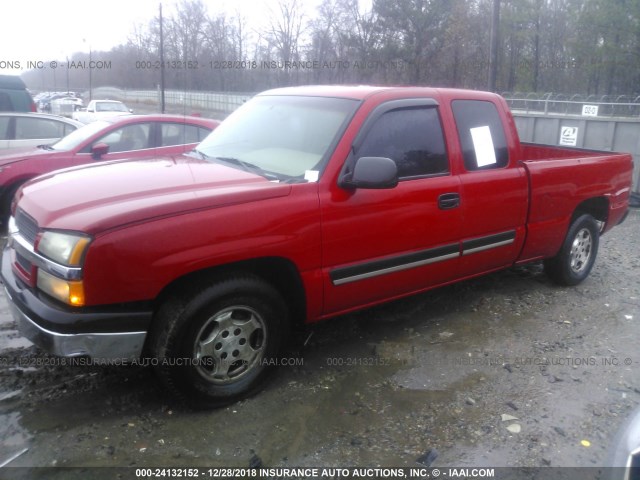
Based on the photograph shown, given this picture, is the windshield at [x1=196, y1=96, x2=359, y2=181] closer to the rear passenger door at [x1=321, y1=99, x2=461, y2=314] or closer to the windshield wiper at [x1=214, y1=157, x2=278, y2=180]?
the windshield wiper at [x1=214, y1=157, x2=278, y2=180]

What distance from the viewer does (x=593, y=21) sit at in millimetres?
38375

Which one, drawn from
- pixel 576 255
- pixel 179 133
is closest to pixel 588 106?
pixel 576 255

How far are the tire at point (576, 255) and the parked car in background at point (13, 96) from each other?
38.9ft

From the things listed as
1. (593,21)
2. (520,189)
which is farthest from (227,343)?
(593,21)

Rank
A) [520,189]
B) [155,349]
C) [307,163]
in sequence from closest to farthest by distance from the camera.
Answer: [155,349]
[307,163]
[520,189]

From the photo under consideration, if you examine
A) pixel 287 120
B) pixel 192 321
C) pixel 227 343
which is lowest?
pixel 227 343

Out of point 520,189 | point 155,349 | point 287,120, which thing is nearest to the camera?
point 155,349

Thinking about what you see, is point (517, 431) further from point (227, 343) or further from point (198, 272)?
point (198, 272)

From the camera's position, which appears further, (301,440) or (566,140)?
(566,140)

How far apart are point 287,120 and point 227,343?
172 cm

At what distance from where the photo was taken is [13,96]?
1241 centimetres

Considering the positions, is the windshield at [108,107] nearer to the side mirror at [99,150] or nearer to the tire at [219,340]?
the side mirror at [99,150]

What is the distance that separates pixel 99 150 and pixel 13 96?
22.7 feet

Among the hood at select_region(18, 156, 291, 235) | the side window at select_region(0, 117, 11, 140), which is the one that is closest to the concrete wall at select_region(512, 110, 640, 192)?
the side window at select_region(0, 117, 11, 140)
